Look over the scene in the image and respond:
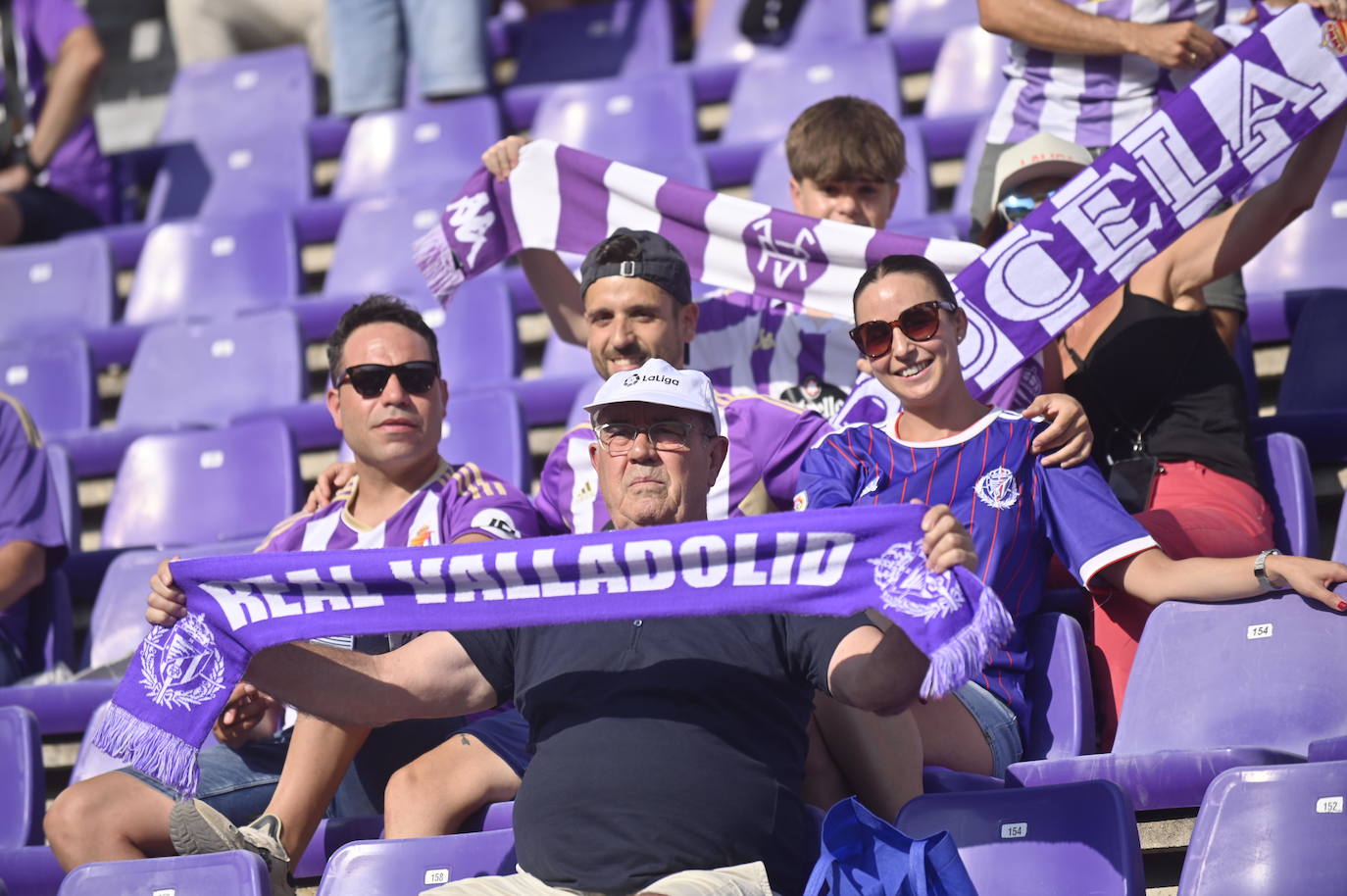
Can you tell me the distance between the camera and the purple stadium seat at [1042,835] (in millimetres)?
2535

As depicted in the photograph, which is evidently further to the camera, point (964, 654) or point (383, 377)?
point (383, 377)

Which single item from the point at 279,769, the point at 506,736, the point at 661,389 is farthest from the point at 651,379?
the point at 279,769

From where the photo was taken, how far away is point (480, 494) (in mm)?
3605

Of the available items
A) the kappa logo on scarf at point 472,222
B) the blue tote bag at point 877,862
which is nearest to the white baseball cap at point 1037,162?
the kappa logo on scarf at point 472,222

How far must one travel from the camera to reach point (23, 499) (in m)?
4.40

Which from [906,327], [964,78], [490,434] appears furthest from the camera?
[964,78]

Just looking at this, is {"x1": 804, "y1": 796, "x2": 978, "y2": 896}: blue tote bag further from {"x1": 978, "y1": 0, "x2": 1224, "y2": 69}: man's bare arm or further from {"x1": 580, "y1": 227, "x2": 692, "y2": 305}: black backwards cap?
{"x1": 978, "y1": 0, "x2": 1224, "y2": 69}: man's bare arm

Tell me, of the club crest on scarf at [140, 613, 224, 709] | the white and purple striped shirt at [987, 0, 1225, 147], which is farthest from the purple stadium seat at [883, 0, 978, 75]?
the club crest on scarf at [140, 613, 224, 709]

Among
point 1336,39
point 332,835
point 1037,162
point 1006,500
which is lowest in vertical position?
point 332,835

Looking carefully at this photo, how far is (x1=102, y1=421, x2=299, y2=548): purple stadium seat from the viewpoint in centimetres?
484

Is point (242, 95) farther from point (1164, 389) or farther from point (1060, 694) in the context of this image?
point (1060, 694)

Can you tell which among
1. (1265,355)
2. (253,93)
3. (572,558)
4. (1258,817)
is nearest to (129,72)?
(253,93)

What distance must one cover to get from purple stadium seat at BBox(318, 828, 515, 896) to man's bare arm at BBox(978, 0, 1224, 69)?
2588 millimetres

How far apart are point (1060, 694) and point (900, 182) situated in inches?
110
